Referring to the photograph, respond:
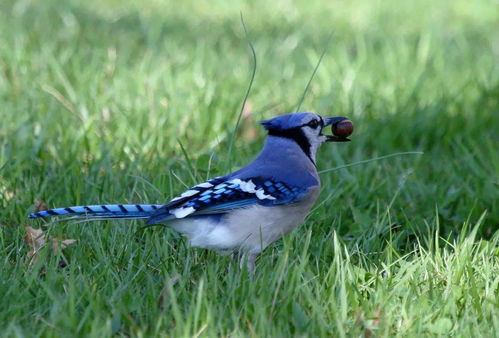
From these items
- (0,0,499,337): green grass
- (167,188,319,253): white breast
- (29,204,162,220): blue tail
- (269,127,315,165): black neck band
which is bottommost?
(0,0,499,337): green grass

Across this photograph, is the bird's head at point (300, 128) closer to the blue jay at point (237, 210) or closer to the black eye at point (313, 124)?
the black eye at point (313, 124)

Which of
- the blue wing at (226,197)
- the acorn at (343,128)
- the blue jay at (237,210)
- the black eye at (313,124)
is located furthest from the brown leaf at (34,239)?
the acorn at (343,128)

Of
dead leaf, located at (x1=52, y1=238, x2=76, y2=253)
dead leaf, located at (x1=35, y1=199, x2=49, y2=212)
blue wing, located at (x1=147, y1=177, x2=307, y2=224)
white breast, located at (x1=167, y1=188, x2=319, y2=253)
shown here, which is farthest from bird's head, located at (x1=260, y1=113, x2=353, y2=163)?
dead leaf, located at (x1=35, y1=199, x2=49, y2=212)

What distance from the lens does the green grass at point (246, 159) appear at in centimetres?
325

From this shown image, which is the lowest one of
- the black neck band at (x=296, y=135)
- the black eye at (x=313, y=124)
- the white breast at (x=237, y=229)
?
the white breast at (x=237, y=229)

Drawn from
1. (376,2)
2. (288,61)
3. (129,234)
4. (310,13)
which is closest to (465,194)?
(129,234)

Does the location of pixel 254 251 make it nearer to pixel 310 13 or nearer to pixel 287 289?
pixel 287 289

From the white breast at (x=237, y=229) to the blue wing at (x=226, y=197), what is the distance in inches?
1.5

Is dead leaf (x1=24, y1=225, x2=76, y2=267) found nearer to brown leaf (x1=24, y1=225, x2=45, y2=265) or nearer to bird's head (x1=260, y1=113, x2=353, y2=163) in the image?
brown leaf (x1=24, y1=225, x2=45, y2=265)

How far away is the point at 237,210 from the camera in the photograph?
3750mm

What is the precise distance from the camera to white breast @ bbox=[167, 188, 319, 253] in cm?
372

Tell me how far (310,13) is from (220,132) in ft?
14.3

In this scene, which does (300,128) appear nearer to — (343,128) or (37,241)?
(343,128)

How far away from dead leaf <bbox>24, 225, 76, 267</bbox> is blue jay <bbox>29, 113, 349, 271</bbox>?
0.14 metres
